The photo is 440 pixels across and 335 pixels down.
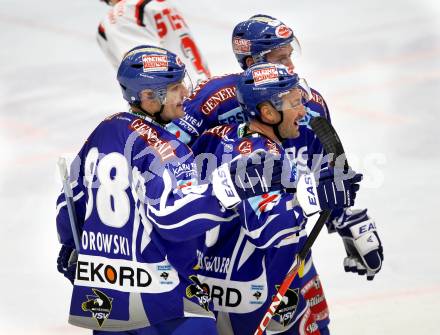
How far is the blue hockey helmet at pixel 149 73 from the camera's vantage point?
3.98m

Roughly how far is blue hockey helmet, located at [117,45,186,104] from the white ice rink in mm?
1996

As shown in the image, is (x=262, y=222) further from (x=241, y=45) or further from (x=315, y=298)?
(x=241, y=45)

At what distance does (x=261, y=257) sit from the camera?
4.27 metres

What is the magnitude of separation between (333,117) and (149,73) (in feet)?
14.4

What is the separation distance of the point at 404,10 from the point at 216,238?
21.5 feet

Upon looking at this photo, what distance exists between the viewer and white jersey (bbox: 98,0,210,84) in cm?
710

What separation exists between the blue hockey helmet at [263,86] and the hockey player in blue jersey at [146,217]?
291mm

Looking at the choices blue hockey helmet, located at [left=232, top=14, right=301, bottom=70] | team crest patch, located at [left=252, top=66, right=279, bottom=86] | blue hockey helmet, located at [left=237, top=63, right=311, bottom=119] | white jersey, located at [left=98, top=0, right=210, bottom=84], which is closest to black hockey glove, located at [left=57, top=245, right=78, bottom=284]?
blue hockey helmet, located at [left=237, top=63, right=311, bottom=119]

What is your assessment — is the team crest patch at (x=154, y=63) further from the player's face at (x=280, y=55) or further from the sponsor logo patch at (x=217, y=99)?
the player's face at (x=280, y=55)

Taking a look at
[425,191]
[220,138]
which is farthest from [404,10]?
[220,138]

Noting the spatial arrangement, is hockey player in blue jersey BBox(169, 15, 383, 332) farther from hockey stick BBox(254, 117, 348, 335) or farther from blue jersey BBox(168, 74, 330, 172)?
hockey stick BBox(254, 117, 348, 335)

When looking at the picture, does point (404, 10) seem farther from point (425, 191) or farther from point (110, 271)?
point (110, 271)

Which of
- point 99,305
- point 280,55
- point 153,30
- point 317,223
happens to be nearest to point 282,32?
point 280,55

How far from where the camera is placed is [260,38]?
4816mm
